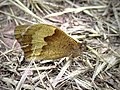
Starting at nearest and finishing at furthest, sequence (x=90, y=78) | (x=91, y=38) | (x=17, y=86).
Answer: (x=17, y=86) → (x=90, y=78) → (x=91, y=38)

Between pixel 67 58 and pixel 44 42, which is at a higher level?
pixel 44 42

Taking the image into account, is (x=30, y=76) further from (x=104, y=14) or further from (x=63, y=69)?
(x=104, y=14)

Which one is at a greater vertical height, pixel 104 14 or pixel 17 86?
pixel 104 14

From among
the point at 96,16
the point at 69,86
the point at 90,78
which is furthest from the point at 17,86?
the point at 96,16

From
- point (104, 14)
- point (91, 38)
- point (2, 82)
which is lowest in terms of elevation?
point (2, 82)

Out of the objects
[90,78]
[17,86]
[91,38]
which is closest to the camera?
[17,86]

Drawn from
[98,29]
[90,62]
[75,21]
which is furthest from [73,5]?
[90,62]

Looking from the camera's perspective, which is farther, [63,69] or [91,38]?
[91,38]

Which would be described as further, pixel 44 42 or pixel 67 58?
pixel 67 58
